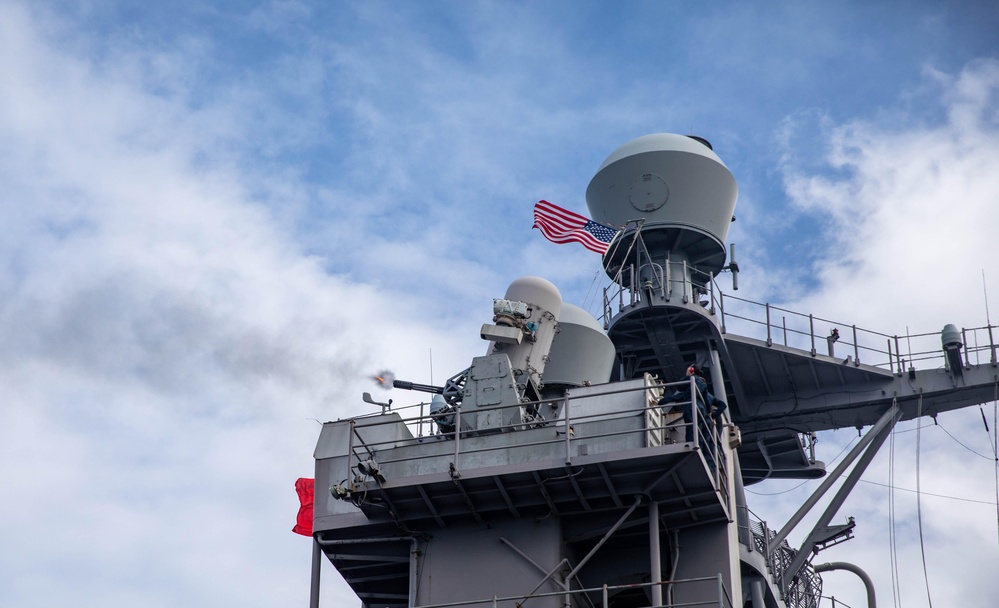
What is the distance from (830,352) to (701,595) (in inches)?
633

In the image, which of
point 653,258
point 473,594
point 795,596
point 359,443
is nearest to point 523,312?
point 359,443

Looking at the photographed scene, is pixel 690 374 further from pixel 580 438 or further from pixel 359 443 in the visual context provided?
pixel 359 443

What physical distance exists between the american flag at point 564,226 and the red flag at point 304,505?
9795 mm

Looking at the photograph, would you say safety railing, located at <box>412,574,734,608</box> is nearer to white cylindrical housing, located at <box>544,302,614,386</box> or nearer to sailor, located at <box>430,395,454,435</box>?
sailor, located at <box>430,395,454,435</box>

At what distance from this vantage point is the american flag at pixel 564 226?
33281 millimetres

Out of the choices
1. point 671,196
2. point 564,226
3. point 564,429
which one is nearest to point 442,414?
point 564,429

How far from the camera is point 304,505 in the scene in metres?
26.4

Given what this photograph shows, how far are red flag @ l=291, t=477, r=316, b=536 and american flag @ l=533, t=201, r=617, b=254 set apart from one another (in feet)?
32.1

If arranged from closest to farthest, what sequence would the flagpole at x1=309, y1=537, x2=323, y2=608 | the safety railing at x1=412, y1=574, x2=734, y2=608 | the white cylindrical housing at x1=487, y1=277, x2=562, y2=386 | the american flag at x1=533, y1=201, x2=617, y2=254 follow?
the safety railing at x1=412, y1=574, x2=734, y2=608, the flagpole at x1=309, y1=537, x2=323, y2=608, the white cylindrical housing at x1=487, y1=277, x2=562, y2=386, the american flag at x1=533, y1=201, x2=617, y2=254

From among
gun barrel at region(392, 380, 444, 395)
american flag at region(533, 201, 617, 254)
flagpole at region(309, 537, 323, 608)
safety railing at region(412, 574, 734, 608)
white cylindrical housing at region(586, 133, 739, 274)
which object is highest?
white cylindrical housing at region(586, 133, 739, 274)

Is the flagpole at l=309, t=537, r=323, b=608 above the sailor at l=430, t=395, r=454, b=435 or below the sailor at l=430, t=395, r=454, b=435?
below

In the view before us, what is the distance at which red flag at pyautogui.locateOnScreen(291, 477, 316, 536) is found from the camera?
86.0 ft

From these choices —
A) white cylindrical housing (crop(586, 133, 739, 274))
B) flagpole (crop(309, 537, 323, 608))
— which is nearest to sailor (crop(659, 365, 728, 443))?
flagpole (crop(309, 537, 323, 608))

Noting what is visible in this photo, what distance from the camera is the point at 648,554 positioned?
22.3 meters
